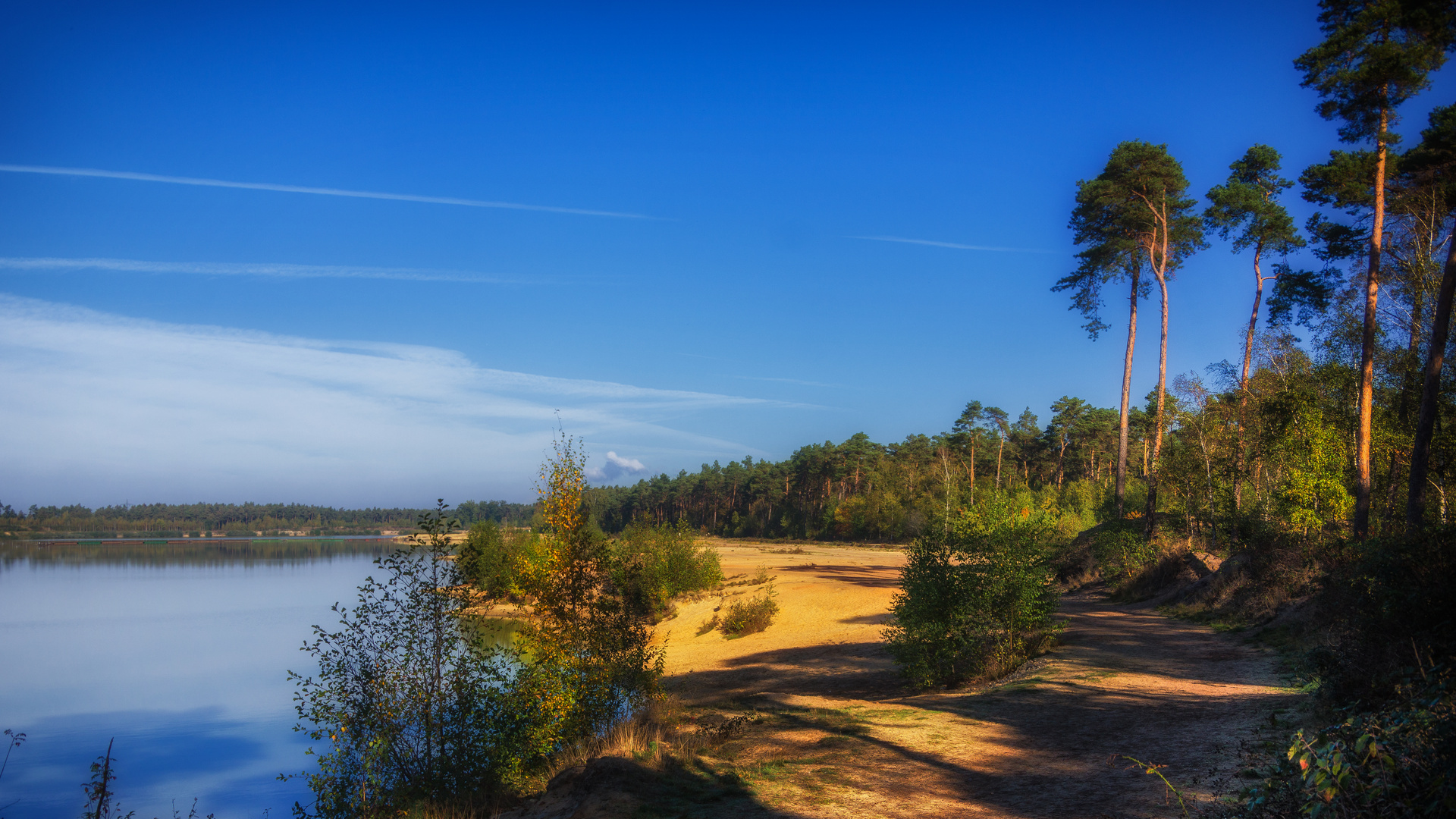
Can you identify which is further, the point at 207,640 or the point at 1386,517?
the point at 207,640

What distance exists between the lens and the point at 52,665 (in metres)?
31.1

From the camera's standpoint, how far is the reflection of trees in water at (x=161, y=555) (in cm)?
9650

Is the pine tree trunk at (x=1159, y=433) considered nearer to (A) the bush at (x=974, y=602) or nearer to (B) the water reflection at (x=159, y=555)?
(A) the bush at (x=974, y=602)

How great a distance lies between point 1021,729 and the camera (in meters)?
9.82

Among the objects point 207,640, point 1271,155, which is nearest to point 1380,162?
point 1271,155

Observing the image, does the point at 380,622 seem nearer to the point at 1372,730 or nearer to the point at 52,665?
the point at 1372,730

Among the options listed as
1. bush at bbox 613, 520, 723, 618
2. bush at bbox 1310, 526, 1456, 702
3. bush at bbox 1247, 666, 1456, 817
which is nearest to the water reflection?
bush at bbox 613, 520, 723, 618

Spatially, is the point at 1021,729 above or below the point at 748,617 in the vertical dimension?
above

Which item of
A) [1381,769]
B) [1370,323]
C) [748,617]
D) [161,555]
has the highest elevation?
[1370,323]

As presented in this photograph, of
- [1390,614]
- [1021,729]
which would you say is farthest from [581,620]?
[1390,614]

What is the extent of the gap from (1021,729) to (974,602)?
4.43 metres

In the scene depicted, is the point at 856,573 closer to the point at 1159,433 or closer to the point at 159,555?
the point at 1159,433

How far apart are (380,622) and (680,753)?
4.52 metres

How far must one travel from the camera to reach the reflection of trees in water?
96.5 metres
